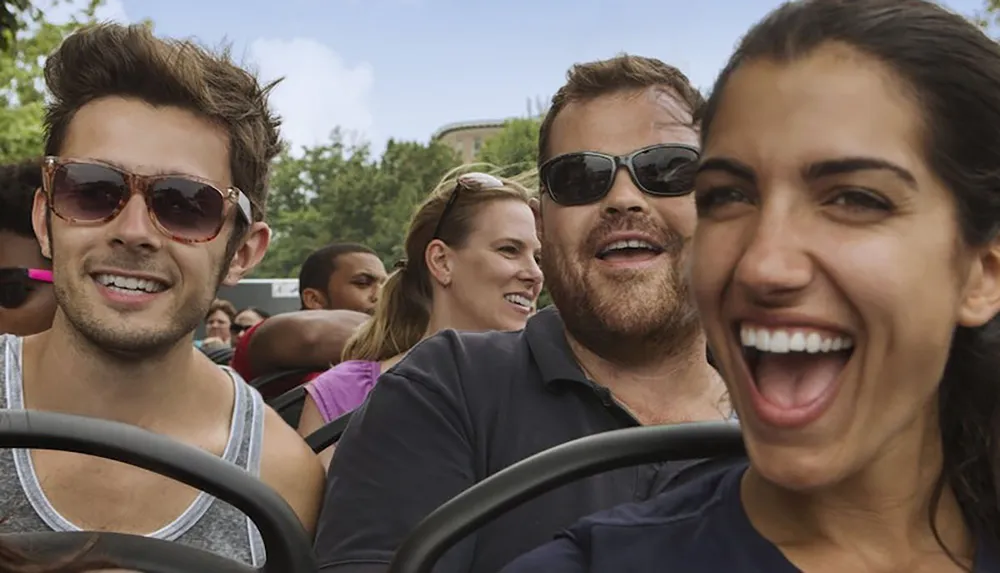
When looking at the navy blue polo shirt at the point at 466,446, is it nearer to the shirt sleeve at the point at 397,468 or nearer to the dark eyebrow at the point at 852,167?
the shirt sleeve at the point at 397,468

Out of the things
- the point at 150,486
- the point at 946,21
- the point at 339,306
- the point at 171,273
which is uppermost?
the point at 946,21

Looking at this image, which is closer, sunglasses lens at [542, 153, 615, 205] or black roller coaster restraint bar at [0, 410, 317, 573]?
black roller coaster restraint bar at [0, 410, 317, 573]

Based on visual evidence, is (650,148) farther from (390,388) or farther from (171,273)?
(171,273)

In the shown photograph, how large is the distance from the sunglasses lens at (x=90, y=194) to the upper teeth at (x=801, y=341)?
4.44 feet

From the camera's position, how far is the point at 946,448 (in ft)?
4.65

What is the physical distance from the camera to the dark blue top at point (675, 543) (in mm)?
1282

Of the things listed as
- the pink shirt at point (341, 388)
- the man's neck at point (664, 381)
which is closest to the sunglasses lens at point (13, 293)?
the pink shirt at point (341, 388)

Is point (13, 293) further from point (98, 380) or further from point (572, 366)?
point (572, 366)

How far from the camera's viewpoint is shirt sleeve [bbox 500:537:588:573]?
1.34 metres

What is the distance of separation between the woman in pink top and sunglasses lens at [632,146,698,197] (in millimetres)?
1709

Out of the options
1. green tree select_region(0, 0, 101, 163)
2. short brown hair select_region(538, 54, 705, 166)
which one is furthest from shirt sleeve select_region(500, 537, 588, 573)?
green tree select_region(0, 0, 101, 163)

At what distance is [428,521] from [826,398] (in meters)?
0.50

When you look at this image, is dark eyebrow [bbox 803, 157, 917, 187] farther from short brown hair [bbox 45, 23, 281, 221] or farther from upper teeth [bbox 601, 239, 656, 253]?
short brown hair [bbox 45, 23, 281, 221]

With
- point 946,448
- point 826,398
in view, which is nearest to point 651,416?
point 946,448
